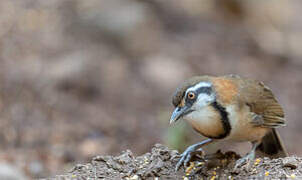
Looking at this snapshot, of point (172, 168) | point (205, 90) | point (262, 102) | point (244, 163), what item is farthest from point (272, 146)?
point (172, 168)

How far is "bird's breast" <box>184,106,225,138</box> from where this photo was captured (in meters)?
5.88

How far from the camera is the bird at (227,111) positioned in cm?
589

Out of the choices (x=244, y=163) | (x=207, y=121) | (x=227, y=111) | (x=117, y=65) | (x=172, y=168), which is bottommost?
(x=244, y=163)

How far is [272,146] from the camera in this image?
24.5ft

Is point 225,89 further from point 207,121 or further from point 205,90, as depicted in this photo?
point 207,121

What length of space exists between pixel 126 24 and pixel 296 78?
4785 millimetres

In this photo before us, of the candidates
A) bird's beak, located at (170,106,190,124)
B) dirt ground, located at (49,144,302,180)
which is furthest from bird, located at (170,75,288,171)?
dirt ground, located at (49,144,302,180)

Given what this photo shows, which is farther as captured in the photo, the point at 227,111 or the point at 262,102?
the point at 262,102

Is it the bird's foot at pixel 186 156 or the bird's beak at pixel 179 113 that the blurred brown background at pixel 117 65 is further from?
the bird's beak at pixel 179 113

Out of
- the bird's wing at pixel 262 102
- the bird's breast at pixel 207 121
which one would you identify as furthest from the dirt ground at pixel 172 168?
the bird's wing at pixel 262 102

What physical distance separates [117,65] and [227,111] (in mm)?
7288

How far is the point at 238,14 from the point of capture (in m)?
16.7

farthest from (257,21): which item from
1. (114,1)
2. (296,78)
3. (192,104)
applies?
(192,104)

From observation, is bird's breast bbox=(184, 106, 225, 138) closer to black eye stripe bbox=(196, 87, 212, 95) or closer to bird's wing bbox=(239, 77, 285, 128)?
black eye stripe bbox=(196, 87, 212, 95)
